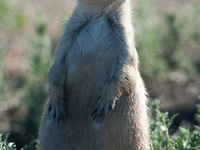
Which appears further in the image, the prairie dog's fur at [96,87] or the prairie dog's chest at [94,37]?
the prairie dog's chest at [94,37]

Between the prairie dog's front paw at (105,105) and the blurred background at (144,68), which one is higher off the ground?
the blurred background at (144,68)

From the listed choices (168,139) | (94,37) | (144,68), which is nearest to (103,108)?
(94,37)

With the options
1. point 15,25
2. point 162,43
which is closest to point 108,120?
point 162,43

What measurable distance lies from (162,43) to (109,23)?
12.9 ft

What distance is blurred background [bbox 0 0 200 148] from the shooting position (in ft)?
19.7

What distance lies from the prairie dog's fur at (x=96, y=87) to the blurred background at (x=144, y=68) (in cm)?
187

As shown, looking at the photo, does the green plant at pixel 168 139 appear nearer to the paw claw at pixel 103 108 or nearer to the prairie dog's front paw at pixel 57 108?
the paw claw at pixel 103 108

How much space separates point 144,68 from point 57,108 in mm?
3733

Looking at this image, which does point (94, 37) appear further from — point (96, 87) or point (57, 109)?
point (57, 109)

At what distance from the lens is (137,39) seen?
7039mm

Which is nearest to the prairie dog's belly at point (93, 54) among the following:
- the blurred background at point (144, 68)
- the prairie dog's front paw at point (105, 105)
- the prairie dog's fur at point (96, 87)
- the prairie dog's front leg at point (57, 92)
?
the prairie dog's fur at point (96, 87)


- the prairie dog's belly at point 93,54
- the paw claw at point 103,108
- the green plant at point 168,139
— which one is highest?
the prairie dog's belly at point 93,54

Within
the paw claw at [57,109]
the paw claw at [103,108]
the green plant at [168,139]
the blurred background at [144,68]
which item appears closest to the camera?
the paw claw at [103,108]

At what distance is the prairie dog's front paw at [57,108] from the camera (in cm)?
355
